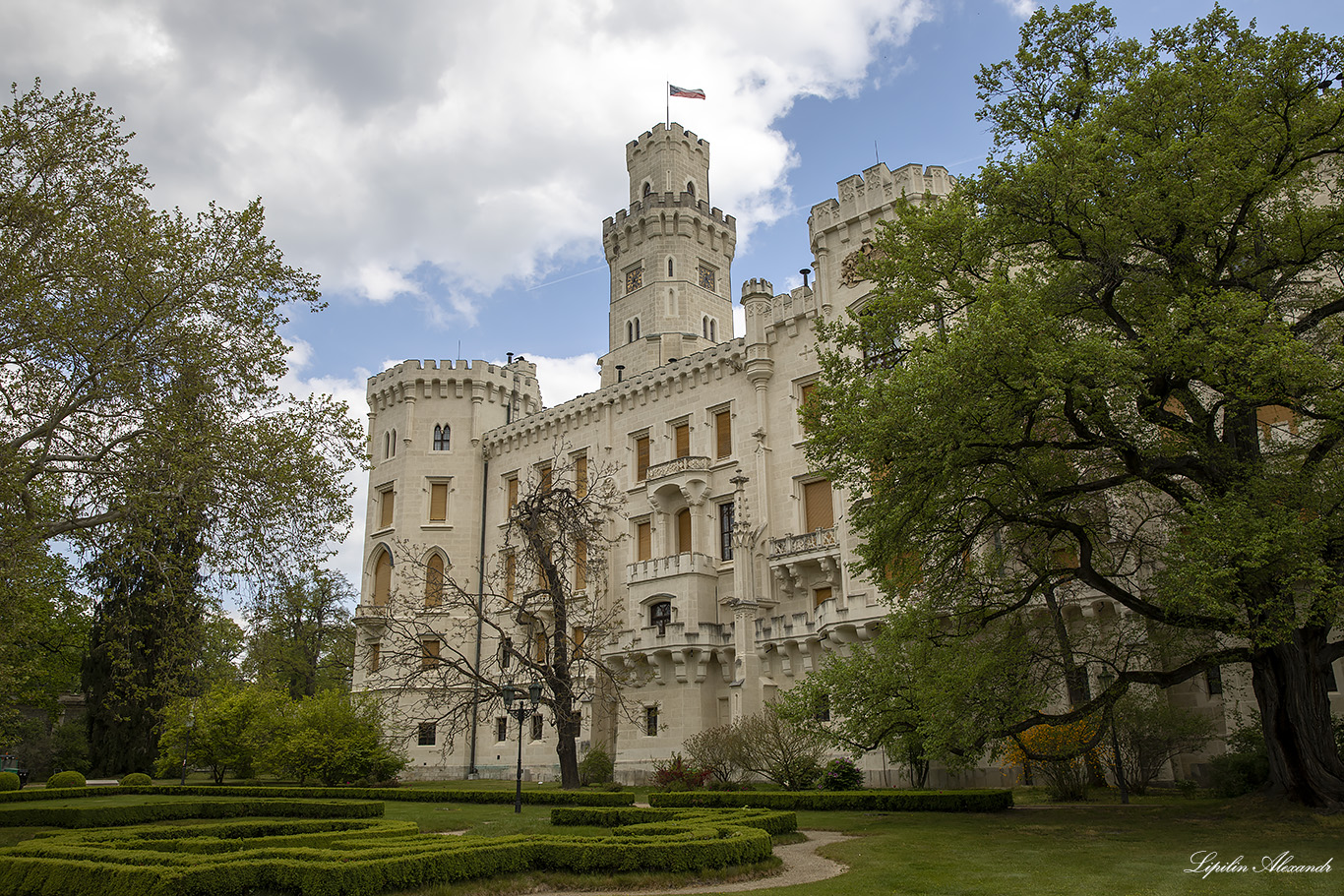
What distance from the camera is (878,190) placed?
32938mm

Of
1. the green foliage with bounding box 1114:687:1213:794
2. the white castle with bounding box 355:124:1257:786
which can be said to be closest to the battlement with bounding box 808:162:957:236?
the white castle with bounding box 355:124:1257:786

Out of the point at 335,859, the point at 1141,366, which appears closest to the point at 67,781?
the point at 335,859

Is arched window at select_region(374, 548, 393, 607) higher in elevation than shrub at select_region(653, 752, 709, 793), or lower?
higher

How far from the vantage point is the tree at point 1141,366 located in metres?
14.7

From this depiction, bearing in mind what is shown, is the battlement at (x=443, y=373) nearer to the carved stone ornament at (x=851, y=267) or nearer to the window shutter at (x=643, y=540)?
the window shutter at (x=643, y=540)

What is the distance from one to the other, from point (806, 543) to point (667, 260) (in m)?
22.2

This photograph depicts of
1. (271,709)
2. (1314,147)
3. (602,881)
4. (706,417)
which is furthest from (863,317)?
(271,709)

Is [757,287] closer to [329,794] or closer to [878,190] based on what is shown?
[878,190]

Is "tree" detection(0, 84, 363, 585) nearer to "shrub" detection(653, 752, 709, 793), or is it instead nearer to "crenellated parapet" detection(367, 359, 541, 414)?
"shrub" detection(653, 752, 709, 793)

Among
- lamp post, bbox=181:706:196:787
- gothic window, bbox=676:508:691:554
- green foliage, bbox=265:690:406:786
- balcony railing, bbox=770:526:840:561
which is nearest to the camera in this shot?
green foliage, bbox=265:690:406:786

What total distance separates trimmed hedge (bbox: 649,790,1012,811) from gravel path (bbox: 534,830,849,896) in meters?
4.73

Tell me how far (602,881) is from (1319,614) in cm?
1217

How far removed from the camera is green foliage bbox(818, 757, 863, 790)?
25.7m

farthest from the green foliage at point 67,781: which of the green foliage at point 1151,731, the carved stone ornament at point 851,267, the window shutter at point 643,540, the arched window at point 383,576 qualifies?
the green foliage at point 1151,731
